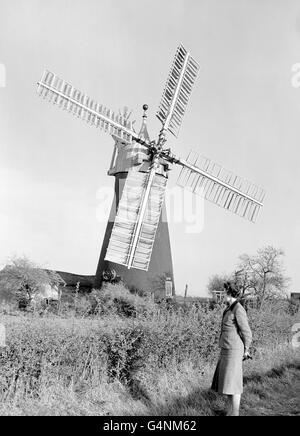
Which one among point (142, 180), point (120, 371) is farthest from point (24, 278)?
point (120, 371)

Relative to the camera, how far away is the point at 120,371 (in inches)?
253

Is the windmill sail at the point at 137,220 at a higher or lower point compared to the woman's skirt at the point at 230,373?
higher

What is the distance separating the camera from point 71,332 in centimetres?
580

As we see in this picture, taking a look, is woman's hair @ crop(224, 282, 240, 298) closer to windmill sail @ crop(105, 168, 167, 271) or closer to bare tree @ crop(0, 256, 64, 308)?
windmill sail @ crop(105, 168, 167, 271)

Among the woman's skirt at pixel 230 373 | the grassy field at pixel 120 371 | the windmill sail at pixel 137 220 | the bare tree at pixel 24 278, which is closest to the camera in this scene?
the woman's skirt at pixel 230 373

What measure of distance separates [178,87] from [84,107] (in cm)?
466

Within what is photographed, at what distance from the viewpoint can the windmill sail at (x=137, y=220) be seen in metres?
15.9

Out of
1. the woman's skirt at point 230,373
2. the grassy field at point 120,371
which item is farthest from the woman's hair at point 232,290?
the grassy field at point 120,371

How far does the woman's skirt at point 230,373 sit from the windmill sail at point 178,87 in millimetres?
13996

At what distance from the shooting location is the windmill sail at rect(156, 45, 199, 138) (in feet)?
60.5

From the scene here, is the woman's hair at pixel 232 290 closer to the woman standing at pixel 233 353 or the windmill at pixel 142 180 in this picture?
the woman standing at pixel 233 353
